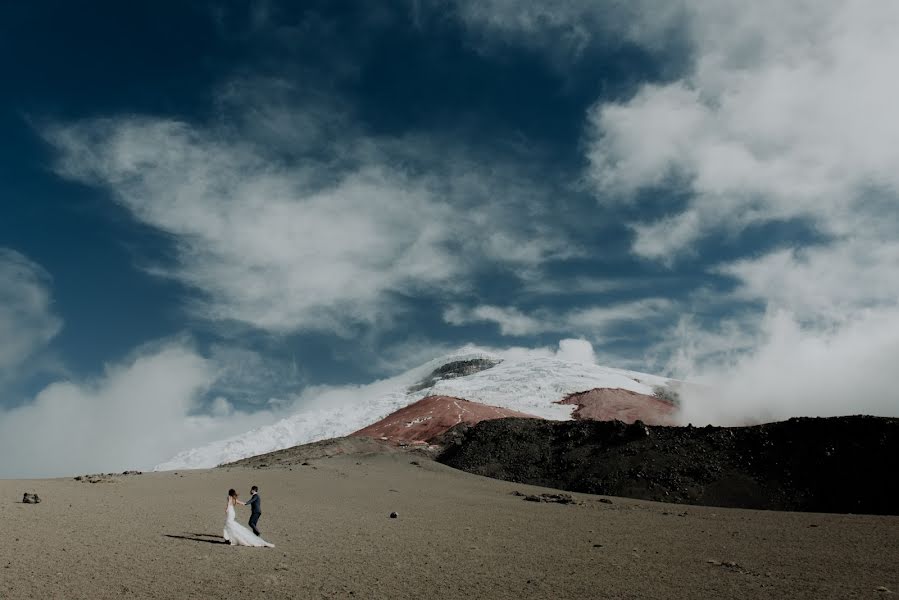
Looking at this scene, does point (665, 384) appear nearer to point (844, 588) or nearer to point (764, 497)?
point (764, 497)

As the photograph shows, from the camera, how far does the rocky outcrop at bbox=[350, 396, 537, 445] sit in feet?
202

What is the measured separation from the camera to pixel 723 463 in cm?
3734

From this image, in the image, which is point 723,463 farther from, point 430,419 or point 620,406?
point 620,406

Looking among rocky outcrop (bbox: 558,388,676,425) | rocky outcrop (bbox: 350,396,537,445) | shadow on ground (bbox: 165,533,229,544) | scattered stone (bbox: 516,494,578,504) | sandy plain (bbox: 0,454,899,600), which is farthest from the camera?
rocky outcrop (bbox: 558,388,676,425)

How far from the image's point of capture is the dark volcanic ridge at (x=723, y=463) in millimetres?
32281

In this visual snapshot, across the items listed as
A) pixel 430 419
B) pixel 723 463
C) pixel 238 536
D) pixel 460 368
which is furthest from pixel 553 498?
pixel 460 368

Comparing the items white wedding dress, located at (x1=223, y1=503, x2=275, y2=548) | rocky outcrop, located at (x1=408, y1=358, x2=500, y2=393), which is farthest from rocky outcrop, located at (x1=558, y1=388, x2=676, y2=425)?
white wedding dress, located at (x1=223, y1=503, x2=275, y2=548)

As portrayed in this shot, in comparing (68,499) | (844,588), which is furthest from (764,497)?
(68,499)

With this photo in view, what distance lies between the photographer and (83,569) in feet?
50.4

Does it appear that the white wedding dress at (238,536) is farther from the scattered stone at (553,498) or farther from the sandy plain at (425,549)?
the scattered stone at (553,498)

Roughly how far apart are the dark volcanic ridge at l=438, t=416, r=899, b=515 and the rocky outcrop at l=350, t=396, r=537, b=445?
13040mm

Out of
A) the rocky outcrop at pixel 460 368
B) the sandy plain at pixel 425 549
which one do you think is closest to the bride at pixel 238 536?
the sandy plain at pixel 425 549

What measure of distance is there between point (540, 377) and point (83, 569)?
80.9m

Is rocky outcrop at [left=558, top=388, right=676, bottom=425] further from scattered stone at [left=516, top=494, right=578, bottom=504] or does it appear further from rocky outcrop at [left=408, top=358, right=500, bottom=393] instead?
rocky outcrop at [left=408, top=358, right=500, bottom=393]
